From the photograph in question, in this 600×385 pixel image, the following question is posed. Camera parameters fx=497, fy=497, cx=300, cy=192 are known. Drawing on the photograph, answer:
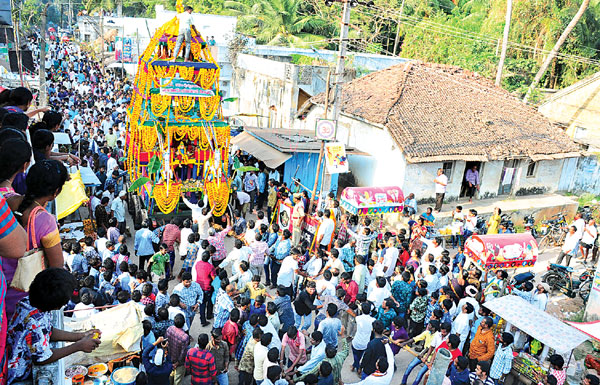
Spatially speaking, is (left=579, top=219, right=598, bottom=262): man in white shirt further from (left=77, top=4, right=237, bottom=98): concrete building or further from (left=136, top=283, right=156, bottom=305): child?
(left=77, top=4, right=237, bottom=98): concrete building

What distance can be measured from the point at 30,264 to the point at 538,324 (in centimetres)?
678

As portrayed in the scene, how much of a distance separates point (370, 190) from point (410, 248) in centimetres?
256

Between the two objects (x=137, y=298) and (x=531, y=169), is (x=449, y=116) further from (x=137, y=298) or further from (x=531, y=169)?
(x=137, y=298)

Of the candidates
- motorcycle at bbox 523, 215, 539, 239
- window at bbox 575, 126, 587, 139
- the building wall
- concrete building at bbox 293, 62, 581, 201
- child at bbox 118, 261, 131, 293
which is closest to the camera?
child at bbox 118, 261, 131, 293

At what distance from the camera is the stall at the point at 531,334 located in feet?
23.0

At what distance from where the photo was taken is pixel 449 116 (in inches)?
677

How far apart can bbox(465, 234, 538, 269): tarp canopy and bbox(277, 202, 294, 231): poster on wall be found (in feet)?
13.6

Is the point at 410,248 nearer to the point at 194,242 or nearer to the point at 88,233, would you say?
the point at 194,242

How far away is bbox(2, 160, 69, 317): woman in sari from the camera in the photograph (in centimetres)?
322

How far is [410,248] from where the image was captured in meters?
10.6

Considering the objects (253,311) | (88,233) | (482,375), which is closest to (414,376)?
(482,375)

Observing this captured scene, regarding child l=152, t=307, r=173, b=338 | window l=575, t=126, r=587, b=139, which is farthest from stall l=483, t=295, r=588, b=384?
window l=575, t=126, r=587, b=139

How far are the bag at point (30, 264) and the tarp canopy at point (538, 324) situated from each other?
250 inches

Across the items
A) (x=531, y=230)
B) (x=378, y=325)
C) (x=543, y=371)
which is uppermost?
(x=378, y=325)
